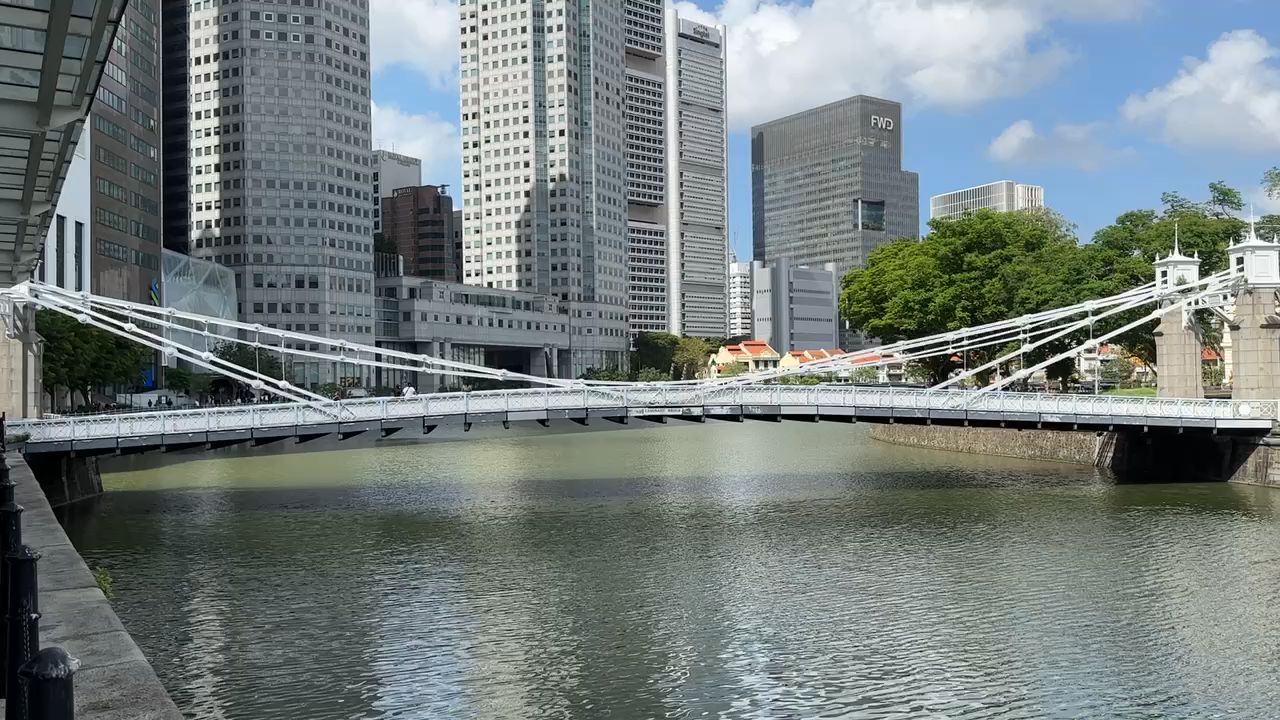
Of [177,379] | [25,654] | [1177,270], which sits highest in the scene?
[1177,270]

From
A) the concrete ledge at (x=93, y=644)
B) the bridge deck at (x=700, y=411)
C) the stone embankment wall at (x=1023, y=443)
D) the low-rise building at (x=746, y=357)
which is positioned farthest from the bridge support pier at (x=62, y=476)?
the low-rise building at (x=746, y=357)

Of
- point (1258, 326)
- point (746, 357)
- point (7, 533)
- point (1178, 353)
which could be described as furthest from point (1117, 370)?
point (7, 533)

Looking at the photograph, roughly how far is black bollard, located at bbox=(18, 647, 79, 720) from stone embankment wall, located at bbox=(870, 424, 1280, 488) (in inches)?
1537

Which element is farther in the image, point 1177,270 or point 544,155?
point 544,155

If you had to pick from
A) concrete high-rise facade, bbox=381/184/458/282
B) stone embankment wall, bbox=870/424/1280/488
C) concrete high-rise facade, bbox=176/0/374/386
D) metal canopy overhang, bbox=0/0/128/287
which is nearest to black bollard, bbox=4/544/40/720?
metal canopy overhang, bbox=0/0/128/287

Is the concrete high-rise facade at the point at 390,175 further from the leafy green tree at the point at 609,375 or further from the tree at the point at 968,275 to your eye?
the tree at the point at 968,275

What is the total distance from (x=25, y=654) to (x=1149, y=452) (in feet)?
137

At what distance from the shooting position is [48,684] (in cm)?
430

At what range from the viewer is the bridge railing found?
35.5 m

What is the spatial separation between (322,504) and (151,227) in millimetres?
55248

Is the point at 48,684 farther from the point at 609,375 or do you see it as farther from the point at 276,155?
the point at 609,375

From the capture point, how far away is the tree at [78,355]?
5247 centimetres

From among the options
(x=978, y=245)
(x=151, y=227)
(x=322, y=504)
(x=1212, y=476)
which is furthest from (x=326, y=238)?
(x=1212, y=476)

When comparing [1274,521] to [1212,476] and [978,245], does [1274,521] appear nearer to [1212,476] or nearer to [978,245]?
[1212,476]
